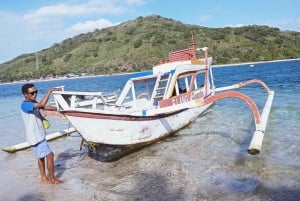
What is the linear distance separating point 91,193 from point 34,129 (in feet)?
5.85

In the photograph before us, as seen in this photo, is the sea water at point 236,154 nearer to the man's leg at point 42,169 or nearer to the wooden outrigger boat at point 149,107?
the wooden outrigger boat at point 149,107

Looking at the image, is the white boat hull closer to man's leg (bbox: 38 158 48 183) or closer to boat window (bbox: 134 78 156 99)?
man's leg (bbox: 38 158 48 183)

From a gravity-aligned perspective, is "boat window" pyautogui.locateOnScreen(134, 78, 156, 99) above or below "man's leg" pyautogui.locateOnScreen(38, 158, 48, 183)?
above

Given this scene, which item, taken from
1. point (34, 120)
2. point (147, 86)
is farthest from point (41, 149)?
point (147, 86)

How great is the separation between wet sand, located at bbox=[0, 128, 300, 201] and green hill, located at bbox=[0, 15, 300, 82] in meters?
103

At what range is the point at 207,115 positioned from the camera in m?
17.7

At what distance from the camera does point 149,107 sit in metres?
12.9

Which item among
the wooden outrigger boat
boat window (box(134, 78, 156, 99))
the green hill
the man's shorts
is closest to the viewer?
the man's shorts

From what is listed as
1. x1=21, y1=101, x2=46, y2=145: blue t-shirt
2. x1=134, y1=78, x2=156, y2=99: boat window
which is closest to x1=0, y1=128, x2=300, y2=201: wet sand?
x1=21, y1=101, x2=46, y2=145: blue t-shirt

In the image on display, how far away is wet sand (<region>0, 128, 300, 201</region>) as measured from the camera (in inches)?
299

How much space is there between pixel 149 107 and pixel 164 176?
4.38m

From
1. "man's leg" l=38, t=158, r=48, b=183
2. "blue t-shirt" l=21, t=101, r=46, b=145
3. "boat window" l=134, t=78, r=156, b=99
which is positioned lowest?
"man's leg" l=38, t=158, r=48, b=183

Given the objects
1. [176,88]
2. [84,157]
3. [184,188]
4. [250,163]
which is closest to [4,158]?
[84,157]

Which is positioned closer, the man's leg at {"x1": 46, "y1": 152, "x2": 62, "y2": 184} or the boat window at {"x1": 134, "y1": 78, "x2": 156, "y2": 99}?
the man's leg at {"x1": 46, "y1": 152, "x2": 62, "y2": 184}
